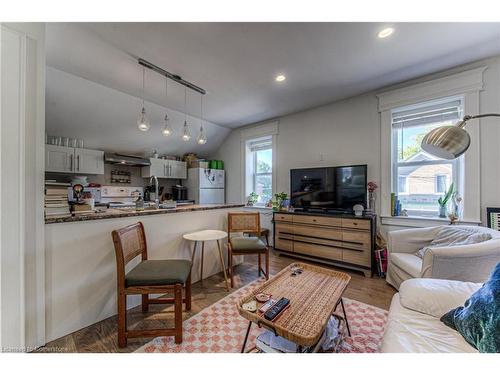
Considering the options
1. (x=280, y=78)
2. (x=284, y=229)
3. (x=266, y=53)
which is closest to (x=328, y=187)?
(x=284, y=229)

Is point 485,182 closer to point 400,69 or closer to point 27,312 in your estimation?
point 400,69

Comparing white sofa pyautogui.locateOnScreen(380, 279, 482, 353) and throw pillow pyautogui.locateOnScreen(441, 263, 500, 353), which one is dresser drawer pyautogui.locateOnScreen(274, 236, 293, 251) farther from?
throw pillow pyautogui.locateOnScreen(441, 263, 500, 353)

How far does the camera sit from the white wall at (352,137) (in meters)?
2.16

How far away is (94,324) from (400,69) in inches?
161

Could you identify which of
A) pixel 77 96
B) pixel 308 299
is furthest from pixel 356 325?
pixel 77 96

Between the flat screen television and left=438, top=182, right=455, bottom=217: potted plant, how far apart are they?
2.71 ft

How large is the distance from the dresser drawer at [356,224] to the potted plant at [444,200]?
89cm

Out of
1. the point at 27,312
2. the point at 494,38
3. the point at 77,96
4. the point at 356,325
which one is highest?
the point at 494,38

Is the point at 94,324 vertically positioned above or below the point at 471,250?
below

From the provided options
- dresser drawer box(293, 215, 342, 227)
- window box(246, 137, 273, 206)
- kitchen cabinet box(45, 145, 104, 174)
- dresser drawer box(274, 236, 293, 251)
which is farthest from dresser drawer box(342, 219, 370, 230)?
kitchen cabinet box(45, 145, 104, 174)

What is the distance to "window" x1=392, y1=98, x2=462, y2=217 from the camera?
2.48 m

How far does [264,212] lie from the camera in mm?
4188
